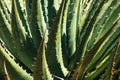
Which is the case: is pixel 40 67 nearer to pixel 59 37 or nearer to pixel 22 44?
pixel 59 37

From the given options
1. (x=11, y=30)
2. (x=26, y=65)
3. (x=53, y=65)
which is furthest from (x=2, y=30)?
(x=53, y=65)

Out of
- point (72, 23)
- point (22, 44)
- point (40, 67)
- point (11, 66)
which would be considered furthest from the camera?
point (72, 23)

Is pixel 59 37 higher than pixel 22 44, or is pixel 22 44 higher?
pixel 59 37

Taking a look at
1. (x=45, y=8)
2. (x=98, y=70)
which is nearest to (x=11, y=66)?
(x=98, y=70)

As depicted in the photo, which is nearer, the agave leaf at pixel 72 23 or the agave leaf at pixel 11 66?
the agave leaf at pixel 11 66

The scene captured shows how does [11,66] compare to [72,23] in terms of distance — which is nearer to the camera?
[11,66]

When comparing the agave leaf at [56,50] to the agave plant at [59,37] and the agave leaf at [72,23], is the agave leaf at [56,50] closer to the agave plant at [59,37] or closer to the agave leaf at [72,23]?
the agave plant at [59,37]

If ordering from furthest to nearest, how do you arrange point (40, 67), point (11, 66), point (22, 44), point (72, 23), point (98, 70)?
point (72, 23), point (22, 44), point (98, 70), point (11, 66), point (40, 67)

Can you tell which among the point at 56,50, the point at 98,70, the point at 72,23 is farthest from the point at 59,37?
the point at 72,23

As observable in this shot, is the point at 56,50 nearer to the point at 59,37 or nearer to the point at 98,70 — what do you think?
the point at 59,37

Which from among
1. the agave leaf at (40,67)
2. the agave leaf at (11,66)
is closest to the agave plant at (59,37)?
the agave leaf at (11,66)
